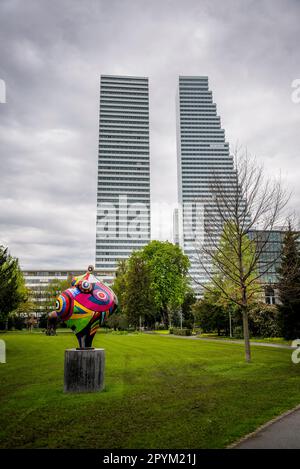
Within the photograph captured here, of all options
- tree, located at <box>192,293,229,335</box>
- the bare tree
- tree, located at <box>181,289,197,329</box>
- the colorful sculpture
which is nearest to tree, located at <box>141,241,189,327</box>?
tree, located at <box>181,289,197,329</box>

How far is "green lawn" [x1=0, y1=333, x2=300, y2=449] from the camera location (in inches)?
237

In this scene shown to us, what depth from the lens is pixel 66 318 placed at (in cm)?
1047

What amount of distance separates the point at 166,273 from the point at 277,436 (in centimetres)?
5380

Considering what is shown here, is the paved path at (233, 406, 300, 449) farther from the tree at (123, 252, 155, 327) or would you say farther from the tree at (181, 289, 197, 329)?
the tree at (181, 289, 197, 329)

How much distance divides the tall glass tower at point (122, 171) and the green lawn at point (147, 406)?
452 ft

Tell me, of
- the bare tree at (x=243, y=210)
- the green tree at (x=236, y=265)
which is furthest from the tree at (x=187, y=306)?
the bare tree at (x=243, y=210)

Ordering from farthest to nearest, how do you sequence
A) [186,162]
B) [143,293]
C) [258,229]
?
1. [186,162]
2. [143,293]
3. [258,229]

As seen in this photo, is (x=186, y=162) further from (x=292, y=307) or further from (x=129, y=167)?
(x=292, y=307)

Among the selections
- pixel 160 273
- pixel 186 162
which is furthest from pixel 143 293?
pixel 186 162

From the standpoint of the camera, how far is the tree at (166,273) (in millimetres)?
58906

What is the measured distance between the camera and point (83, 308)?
10.5 metres

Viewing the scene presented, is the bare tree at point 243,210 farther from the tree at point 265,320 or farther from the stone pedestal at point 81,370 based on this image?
the tree at point 265,320

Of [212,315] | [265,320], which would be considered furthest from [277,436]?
[212,315]

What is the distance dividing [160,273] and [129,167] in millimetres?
125962
